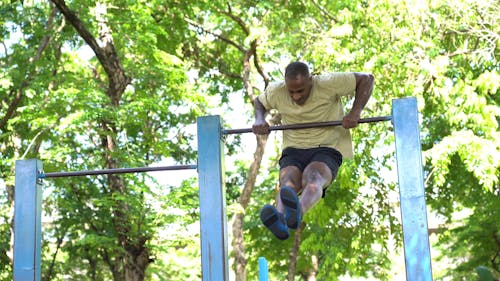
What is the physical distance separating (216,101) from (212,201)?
13315 millimetres

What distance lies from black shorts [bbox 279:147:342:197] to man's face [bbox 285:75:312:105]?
0.31 meters

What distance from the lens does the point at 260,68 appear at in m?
15.6

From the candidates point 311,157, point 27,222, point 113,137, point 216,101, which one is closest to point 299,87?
point 311,157

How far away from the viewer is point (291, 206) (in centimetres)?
411

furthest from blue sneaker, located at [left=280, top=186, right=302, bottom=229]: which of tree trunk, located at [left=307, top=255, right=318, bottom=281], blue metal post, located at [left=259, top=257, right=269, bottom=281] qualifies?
tree trunk, located at [left=307, top=255, right=318, bottom=281]

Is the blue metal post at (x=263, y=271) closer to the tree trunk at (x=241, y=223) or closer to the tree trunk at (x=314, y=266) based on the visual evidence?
the tree trunk at (x=241, y=223)

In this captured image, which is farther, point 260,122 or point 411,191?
point 260,122

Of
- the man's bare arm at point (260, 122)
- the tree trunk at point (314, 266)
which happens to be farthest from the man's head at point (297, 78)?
the tree trunk at point (314, 266)

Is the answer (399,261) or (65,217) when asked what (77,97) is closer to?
(65,217)

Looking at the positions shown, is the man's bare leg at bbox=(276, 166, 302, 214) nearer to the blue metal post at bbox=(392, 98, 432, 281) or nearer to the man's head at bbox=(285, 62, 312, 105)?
the man's head at bbox=(285, 62, 312, 105)

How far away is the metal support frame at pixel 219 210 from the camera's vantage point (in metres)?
3.96

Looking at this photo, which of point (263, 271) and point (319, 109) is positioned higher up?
point (319, 109)

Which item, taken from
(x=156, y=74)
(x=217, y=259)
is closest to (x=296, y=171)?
(x=217, y=259)

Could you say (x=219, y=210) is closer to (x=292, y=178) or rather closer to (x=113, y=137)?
(x=292, y=178)
